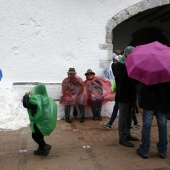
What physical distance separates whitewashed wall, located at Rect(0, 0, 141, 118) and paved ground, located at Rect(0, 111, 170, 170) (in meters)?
1.66

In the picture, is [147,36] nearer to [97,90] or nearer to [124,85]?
[97,90]

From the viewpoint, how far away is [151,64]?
3.10 meters

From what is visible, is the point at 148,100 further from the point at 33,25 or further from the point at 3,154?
the point at 33,25

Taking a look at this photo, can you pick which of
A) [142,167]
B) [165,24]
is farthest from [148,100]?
[165,24]

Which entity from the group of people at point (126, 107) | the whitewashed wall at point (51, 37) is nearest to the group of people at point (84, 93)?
the whitewashed wall at point (51, 37)

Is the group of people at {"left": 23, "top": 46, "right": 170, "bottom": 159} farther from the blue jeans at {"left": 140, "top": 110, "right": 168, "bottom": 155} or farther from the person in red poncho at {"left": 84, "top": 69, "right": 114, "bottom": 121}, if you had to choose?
the person in red poncho at {"left": 84, "top": 69, "right": 114, "bottom": 121}

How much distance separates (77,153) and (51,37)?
3.23 m

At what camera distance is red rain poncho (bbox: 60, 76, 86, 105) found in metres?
5.61

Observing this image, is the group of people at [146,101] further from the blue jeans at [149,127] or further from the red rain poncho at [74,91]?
the red rain poncho at [74,91]

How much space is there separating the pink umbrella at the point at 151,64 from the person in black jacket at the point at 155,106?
20 cm

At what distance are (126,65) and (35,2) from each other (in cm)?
339

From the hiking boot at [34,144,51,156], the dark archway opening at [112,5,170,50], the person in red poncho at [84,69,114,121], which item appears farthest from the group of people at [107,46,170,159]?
the dark archway opening at [112,5,170,50]

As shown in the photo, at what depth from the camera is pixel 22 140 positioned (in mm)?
4207

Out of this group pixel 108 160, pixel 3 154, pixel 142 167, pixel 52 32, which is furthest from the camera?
pixel 52 32
